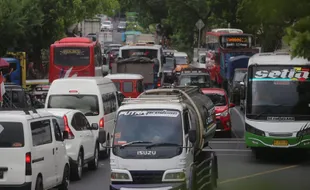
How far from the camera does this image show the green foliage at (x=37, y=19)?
36094mm

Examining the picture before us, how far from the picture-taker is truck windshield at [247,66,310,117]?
20.8m

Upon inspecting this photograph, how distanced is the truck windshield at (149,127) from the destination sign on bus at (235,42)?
1468 inches

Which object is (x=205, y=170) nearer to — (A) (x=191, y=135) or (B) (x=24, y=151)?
(A) (x=191, y=135)

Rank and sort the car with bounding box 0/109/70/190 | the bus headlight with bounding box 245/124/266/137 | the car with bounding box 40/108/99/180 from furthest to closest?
the bus headlight with bounding box 245/124/266/137 → the car with bounding box 40/108/99/180 → the car with bounding box 0/109/70/190

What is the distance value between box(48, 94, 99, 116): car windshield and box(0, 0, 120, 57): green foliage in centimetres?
1371

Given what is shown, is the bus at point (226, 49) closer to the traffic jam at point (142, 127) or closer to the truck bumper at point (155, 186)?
the traffic jam at point (142, 127)

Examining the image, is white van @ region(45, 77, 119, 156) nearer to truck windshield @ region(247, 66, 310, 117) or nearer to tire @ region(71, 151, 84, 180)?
tire @ region(71, 151, 84, 180)

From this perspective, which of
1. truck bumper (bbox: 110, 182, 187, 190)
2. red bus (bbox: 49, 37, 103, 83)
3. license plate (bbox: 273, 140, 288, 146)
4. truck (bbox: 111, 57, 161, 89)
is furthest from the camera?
red bus (bbox: 49, 37, 103, 83)

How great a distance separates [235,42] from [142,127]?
38.1 meters

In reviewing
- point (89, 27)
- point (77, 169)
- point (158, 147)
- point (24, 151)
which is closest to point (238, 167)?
point (77, 169)

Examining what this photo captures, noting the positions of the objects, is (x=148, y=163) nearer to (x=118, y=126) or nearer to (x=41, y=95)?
(x=118, y=126)

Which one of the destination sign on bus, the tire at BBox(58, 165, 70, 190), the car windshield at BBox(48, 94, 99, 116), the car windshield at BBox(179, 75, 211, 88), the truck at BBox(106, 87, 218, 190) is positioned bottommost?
the car windshield at BBox(179, 75, 211, 88)

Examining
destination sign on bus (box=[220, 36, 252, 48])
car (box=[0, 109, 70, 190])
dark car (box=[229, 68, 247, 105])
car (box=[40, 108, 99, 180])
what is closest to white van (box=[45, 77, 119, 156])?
car (box=[40, 108, 99, 180])

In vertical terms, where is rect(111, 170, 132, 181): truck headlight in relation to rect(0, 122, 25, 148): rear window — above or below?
below
